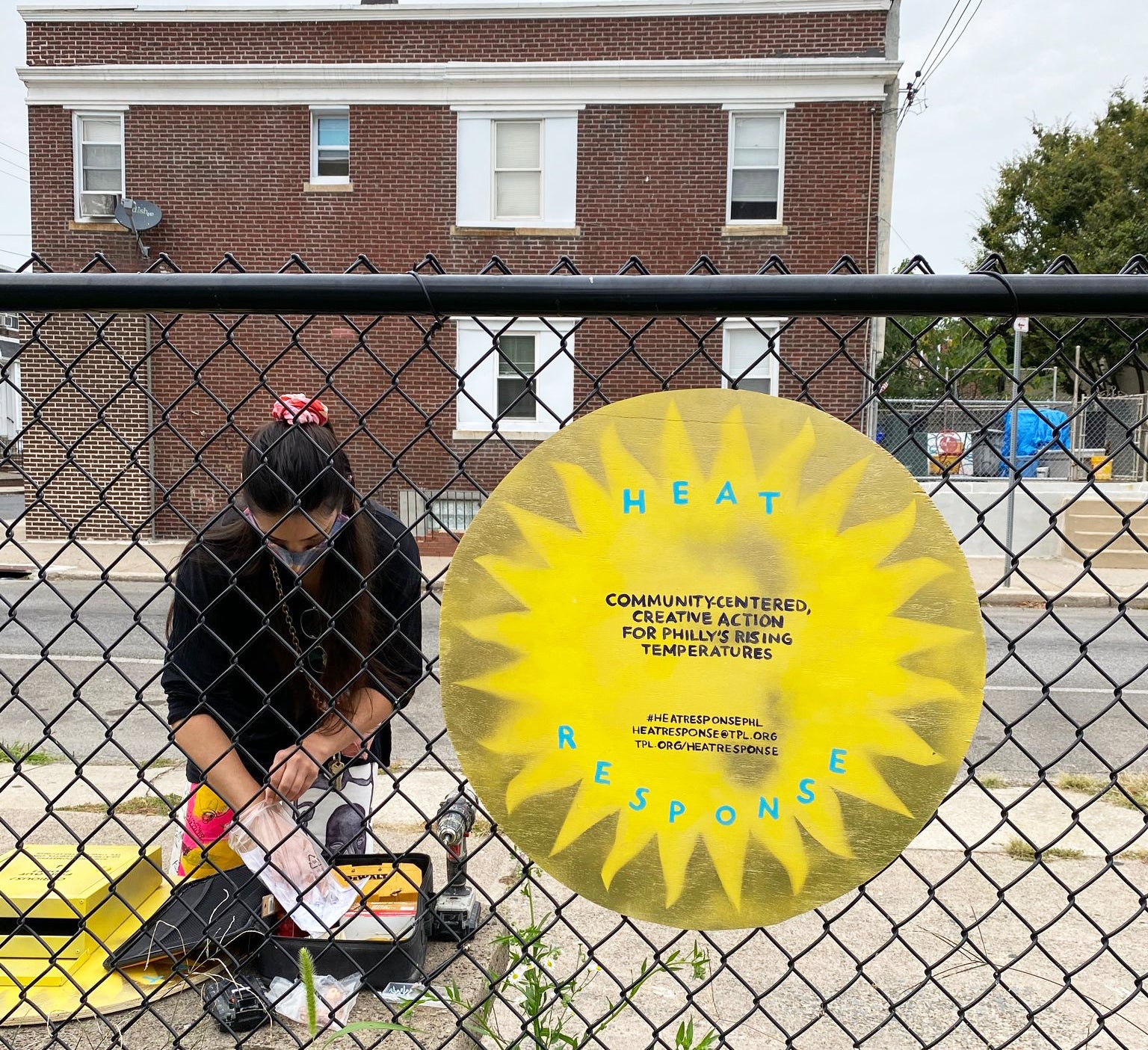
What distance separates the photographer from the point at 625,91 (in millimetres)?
13859

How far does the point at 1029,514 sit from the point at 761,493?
13.2m

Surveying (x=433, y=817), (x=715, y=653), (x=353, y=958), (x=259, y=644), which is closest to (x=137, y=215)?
(x=433, y=817)

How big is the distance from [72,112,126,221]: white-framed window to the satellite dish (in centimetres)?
70

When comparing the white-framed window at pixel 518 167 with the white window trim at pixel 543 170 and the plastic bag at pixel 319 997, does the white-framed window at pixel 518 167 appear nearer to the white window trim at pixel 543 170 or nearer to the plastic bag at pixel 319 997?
the white window trim at pixel 543 170

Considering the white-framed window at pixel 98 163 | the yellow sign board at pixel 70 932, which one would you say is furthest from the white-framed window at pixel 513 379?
the yellow sign board at pixel 70 932

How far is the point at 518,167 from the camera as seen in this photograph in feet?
47.2

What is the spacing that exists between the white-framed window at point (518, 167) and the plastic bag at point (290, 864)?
1323cm

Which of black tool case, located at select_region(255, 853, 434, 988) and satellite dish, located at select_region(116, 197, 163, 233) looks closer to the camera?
black tool case, located at select_region(255, 853, 434, 988)

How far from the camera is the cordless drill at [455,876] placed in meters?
2.14

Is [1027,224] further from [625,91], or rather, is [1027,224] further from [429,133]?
[429,133]

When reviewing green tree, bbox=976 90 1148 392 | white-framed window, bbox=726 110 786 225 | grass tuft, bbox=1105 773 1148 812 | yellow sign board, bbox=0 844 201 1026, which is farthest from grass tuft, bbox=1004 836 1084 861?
green tree, bbox=976 90 1148 392

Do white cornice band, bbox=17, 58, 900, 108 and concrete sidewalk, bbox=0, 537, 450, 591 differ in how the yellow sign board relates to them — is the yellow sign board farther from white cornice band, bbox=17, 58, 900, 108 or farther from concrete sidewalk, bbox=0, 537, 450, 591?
white cornice band, bbox=17, 58, 900, 108

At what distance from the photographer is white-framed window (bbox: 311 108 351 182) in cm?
1434

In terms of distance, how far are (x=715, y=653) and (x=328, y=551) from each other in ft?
3.13
